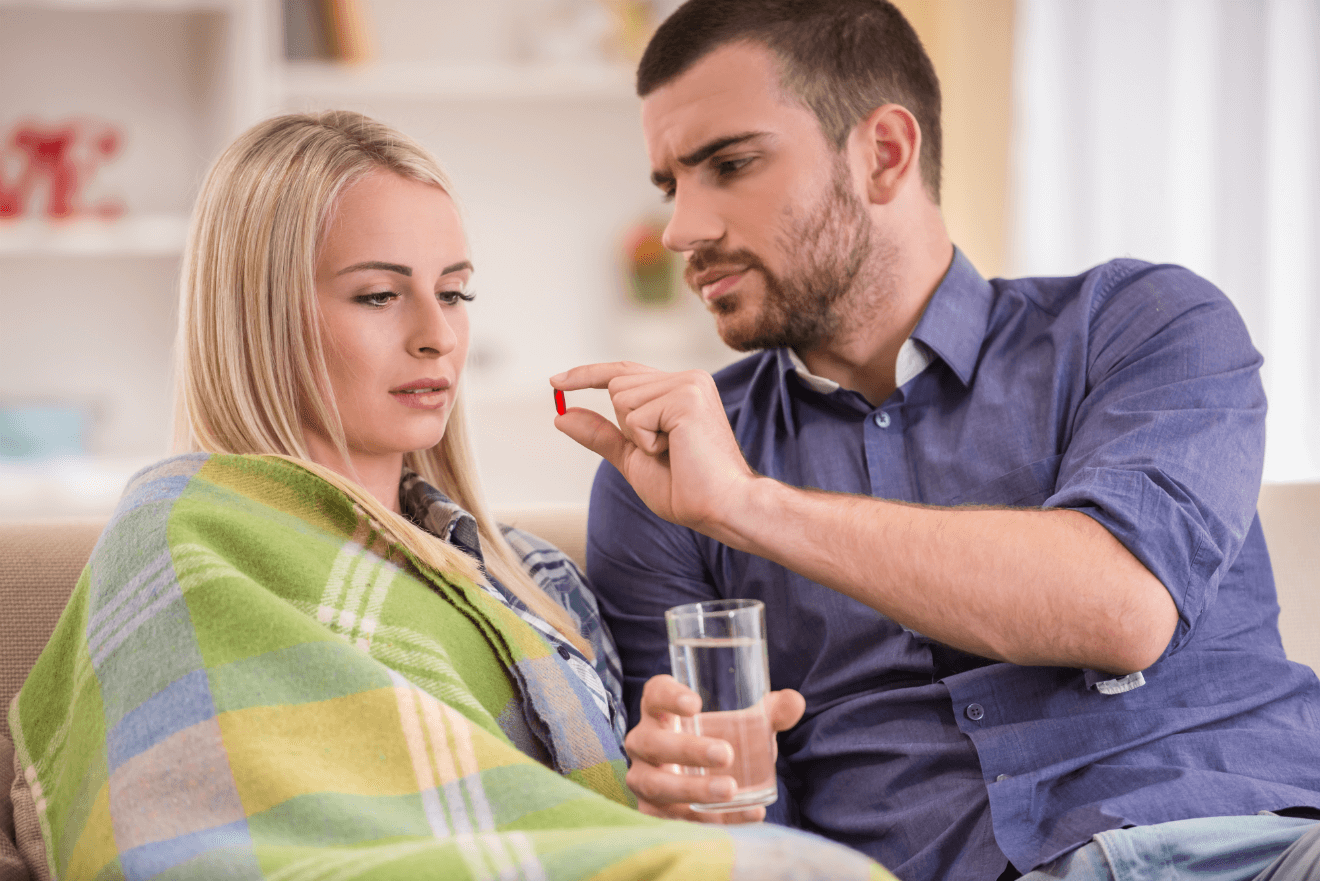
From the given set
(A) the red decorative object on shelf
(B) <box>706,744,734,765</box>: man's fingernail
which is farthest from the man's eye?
(A) the red decorative object on shelf

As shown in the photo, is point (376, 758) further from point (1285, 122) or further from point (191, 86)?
point (191, 86)

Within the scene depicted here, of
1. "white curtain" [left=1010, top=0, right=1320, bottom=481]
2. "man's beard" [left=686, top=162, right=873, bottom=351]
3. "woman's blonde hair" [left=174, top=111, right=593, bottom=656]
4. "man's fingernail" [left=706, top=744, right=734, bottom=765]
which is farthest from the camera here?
"white curtain" [left=1010, top=0, right=1320, bottom=481]

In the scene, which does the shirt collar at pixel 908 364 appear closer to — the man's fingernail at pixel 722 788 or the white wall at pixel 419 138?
the man's fingernail at pixel 722 788

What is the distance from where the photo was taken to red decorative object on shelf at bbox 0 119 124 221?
2791mm

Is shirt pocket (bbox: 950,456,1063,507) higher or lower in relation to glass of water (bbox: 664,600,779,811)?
higher

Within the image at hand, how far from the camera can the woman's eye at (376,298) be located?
1245mm

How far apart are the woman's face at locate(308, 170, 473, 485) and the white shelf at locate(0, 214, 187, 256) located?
1760 millimetres

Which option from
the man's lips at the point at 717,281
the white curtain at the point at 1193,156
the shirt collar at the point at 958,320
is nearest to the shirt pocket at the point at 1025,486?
Result: the shirt collar at the point at 958,320

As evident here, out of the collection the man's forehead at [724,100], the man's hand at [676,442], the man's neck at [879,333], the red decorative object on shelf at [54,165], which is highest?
the red decorative object on shelf at [54,165]

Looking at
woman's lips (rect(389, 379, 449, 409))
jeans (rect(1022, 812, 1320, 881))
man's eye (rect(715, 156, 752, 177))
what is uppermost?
man's eye (rect(715, 156, 752, 177))

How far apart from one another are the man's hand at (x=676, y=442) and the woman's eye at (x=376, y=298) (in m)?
0.21

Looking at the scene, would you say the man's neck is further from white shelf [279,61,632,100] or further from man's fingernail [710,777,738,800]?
white shelf [279,61,632,100]

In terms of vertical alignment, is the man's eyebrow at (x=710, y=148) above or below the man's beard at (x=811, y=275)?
above

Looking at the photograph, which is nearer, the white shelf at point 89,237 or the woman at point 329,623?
the woman at point 329,623
